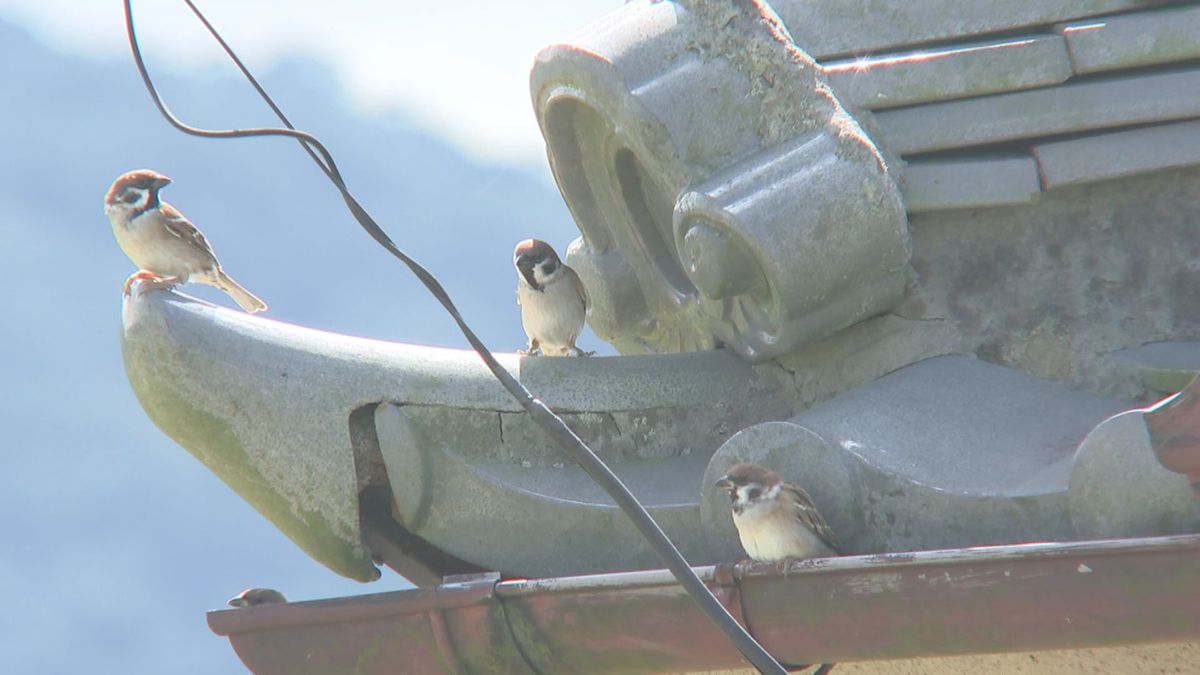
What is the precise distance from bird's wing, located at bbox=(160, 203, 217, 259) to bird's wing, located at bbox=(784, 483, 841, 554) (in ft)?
10.4

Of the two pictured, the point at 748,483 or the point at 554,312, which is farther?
the point at 554,312

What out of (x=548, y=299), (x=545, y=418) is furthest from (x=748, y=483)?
(x=548, y=299)

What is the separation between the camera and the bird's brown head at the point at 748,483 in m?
3.83

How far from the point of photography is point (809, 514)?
3.83 m

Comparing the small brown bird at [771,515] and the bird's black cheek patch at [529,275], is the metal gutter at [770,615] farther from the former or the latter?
the bird's black cheek patch at [529,275]

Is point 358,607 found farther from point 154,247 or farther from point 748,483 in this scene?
point 154,247

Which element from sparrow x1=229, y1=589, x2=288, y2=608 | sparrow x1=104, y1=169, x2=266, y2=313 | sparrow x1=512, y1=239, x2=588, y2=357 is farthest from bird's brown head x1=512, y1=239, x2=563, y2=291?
sparrow x1=229, y1=589, x2=288, y2=608

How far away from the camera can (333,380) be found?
4.39 m

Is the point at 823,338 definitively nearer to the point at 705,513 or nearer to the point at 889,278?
the point at 889,278

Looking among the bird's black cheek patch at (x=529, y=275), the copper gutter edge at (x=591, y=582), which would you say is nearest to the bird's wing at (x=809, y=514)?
the copper gutter edge at (x=591, y=582)

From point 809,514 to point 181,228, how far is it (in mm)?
3231

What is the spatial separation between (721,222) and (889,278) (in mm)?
403

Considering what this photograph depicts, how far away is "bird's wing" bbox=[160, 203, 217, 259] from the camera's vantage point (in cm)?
636

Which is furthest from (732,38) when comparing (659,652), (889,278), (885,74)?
(659,652)
